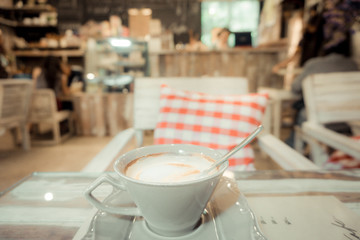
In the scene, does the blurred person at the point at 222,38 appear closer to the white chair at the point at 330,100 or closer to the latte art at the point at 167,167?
the white chair at the point at 330,100

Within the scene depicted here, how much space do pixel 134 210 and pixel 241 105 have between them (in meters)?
0.81

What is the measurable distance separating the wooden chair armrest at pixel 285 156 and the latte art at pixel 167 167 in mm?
461

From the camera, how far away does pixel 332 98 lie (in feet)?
4.54

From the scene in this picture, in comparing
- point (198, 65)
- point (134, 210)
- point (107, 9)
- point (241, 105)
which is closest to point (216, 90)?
point (241, 105)

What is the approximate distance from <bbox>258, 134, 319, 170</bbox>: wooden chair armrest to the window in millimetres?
6696

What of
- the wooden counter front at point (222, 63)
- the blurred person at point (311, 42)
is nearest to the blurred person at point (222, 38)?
the wooden counter front at point (222, 63)

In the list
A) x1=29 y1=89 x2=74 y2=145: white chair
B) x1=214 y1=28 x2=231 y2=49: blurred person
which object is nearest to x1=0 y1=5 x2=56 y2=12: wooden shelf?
x1=29 y1=89 x2=74 y2=145: white chair

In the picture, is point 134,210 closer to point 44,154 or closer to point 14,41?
point 44,154

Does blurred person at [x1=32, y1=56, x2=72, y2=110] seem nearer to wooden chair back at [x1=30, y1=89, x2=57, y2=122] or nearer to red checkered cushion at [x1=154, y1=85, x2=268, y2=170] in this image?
wooden chair back at [x1=30, y1=89, x2=57, y2=122]

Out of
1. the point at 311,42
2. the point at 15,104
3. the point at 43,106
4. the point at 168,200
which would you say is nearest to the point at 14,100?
the point at 15,104

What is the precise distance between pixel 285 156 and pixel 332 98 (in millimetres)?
739

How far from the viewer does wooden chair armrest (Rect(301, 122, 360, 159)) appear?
91cm

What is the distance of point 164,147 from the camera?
49 cm

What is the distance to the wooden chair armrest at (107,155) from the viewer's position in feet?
2.52
